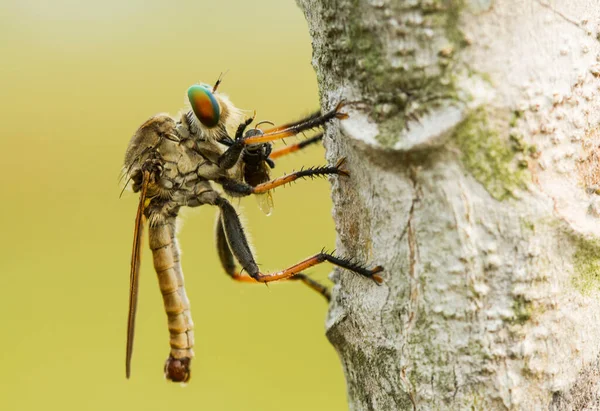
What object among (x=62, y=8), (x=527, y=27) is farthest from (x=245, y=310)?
(x=62, y=8)

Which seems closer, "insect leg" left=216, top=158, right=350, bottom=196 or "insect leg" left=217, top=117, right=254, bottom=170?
"insect leg" left=216, top=158, right=350, bottom=196

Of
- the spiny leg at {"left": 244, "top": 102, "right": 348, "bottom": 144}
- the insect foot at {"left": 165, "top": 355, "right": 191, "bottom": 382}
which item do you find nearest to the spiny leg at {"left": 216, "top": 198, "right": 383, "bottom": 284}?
the spiny leg at {"left": 244, "top": 102, "right": 348, "bottom": 144}

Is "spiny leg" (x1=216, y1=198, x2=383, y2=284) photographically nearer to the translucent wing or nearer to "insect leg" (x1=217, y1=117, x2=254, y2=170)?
"insect leg" (x1=217, y1=117, x2=254, y2=170)

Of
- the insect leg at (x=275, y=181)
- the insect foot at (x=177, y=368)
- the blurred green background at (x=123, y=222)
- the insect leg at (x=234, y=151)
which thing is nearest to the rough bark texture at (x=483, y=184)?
the insect leg at (x=275, y=181)

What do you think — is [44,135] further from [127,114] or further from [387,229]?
[387,229]

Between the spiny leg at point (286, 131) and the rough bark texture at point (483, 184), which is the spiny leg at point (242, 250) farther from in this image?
the rough bark texture at point (483, 184)

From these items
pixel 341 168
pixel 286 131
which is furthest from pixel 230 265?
pixel 341 168

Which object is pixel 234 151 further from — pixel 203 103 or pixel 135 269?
pixel 135 269
